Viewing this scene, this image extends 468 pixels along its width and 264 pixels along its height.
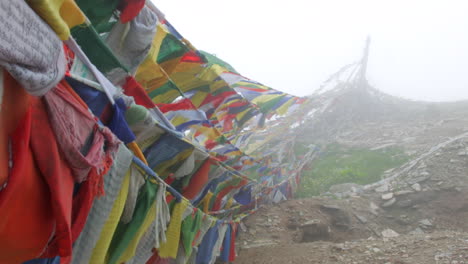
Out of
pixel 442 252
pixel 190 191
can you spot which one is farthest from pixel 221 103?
pixel 442 252

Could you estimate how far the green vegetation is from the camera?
1095 cm

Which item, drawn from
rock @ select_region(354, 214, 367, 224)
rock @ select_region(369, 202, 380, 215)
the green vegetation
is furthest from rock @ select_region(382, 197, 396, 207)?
the green vegetation

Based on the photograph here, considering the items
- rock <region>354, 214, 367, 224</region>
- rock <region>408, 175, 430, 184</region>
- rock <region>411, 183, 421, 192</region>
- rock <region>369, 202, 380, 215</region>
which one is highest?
rock <region>408, 175, 430, 184</region>

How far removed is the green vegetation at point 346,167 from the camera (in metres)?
11.0

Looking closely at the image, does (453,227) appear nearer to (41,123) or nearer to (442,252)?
(442,252)

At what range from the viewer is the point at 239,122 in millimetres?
6723

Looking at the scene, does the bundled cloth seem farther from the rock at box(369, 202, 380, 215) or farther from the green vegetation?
the green vegetation

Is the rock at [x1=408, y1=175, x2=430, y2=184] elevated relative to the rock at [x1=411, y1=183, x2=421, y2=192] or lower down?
elevated

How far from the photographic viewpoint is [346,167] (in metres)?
12.4

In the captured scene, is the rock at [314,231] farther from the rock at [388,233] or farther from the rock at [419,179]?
the rock at [419,179]

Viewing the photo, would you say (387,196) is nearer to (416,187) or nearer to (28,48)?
(416,187)

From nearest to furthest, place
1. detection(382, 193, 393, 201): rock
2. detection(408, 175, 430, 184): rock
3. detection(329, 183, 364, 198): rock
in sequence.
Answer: detection(382, 193, 393, 201): rock < detection(408, 175, 430, 184): rock < detection(329, 183, 364, 198): rock

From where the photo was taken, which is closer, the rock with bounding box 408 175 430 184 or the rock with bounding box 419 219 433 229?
the rock with bounding box 419 219 433 229

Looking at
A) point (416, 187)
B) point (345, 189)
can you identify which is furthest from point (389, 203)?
point (345, 189)
